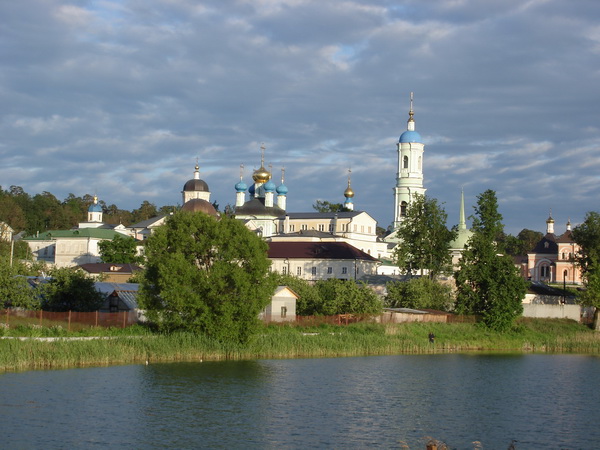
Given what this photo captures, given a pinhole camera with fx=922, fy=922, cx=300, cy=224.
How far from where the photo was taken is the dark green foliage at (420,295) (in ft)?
221

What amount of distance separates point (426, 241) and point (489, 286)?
1225cm

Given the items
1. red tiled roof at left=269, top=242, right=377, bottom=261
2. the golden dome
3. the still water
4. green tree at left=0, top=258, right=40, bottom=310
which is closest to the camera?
the still water

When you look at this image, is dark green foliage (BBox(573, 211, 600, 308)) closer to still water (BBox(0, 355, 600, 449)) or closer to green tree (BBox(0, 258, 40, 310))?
still water (BBox(0, 355, 600, 449))

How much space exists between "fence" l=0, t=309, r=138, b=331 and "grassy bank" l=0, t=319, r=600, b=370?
1.38m

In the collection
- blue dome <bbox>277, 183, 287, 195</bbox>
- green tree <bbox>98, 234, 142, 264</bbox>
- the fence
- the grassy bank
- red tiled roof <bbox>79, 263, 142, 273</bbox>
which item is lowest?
the grassy bank

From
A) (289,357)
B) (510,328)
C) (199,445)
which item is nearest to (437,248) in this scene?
(510,328)

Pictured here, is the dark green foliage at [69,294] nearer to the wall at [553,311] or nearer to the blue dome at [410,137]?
the wall at [553,311]

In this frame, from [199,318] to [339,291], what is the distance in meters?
17.2

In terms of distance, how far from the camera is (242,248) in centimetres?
4631

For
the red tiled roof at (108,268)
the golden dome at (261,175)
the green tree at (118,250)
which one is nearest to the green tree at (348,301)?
the red tiled roof at (108,268)

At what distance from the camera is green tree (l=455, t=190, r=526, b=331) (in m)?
63.1

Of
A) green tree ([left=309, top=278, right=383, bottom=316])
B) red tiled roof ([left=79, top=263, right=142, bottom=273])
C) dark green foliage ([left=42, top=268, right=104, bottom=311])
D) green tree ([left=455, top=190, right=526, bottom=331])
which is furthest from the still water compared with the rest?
red tiled roof ([left=79, top=263, right=142, bottom=273])

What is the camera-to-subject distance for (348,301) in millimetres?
59312

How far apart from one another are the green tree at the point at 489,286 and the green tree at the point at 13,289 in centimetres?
3081
